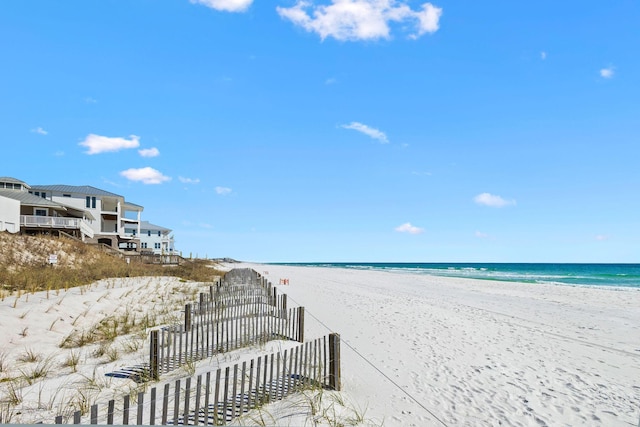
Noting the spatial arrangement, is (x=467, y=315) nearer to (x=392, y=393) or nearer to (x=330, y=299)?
(x=330, y=299)

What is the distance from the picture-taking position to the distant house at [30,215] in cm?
3462

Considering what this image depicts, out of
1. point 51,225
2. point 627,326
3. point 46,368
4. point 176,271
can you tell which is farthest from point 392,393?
point 51,225

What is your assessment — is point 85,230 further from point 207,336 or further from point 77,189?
point 207,336

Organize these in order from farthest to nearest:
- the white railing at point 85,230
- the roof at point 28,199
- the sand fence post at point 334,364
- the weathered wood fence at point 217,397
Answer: the white railing at point 85,230 < the roof at point 28,199 < the sand fence post at point 334,364 < the weathered wood fence at point 217,397

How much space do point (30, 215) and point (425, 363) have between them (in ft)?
147

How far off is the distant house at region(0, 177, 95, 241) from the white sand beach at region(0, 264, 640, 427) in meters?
25.0

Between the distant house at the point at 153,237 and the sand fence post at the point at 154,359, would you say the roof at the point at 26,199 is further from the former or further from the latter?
the sand fence post at the point at 154,359

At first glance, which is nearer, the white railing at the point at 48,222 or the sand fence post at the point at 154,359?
the sand fence post at the point at 154,359

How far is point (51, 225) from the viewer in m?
37.9

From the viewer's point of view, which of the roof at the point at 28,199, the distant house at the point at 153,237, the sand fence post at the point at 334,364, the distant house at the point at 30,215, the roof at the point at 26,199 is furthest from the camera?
the distant house at the point at 153,237

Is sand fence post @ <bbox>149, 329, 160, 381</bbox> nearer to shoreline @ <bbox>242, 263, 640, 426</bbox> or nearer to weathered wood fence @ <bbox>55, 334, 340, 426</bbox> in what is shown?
weathered wood fence @ <bbox>55, 334, 340, 426</bbox>

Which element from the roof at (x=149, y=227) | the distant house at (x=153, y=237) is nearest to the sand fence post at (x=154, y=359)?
Result: the distant house at (x=153, y=237)

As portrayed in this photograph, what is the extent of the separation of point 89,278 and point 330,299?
1357 cm

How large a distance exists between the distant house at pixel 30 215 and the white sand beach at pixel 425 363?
25045 millimetres
